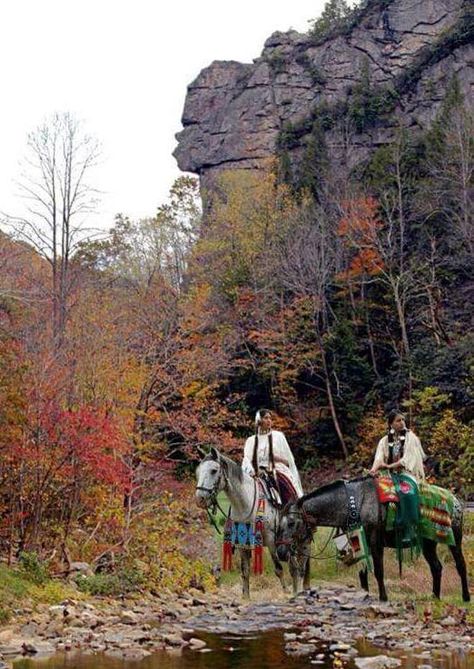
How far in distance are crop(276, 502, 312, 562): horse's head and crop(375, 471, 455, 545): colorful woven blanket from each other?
4.01 ft

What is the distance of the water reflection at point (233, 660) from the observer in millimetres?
8297

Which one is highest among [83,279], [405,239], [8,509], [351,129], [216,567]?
[351,129]

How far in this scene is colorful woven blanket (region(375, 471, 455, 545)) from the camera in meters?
12.4

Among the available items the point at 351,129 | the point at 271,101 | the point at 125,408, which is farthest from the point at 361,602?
the point at 271,101

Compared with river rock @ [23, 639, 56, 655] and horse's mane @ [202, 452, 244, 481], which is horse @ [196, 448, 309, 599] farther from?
river rock @ [23, 639, 56, 655]

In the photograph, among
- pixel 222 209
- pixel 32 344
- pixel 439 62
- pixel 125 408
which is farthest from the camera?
pixel 439 62

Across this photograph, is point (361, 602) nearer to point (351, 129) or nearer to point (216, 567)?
point (216, 567)

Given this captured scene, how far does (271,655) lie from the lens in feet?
29.3

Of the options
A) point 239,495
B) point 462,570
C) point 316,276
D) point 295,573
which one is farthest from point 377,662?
point 316,276

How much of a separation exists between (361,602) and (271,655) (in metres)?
4.35

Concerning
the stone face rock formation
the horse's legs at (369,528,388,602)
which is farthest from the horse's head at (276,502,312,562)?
the stone face rock formation

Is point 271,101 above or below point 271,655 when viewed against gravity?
above

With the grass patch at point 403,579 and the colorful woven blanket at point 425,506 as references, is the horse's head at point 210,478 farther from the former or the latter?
the grass patch at point 403,579

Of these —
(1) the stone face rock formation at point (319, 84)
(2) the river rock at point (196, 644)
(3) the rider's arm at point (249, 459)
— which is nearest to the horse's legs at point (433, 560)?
(3) the rider's arm at point (249, 459)
